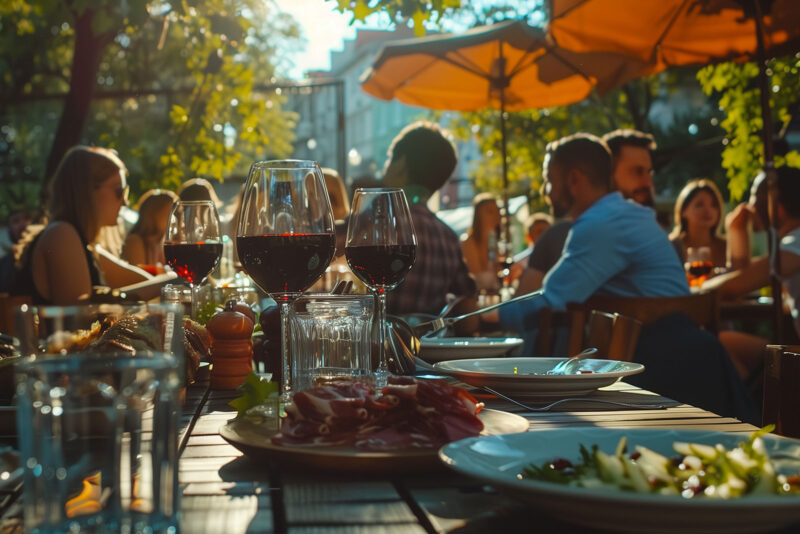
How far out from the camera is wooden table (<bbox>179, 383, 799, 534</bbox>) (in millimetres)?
851

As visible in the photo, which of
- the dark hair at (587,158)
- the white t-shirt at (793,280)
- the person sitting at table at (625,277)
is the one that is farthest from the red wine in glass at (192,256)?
the white t-shirt at (793,280)

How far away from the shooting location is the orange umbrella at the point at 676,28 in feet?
19.4

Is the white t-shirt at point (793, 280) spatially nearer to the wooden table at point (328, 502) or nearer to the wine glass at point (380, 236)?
the wine glass at point (380, 236)

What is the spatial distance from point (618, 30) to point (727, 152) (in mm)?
2335

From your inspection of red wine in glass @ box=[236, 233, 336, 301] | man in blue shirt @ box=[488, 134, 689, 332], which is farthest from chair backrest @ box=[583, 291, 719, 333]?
red wine in glass @ box=[236, 233, 336, 301]

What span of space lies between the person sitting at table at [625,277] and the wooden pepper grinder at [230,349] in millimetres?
1021

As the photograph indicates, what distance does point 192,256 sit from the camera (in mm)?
2252

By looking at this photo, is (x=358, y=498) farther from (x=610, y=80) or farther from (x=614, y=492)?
(x=610, y=80)

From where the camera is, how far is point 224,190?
17.2 m

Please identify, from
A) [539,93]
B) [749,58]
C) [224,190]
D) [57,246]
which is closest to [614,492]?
[57,246]

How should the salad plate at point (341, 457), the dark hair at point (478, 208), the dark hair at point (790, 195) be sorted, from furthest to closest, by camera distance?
the dark hair at point (478, 208) < the dark hair at point (790, 195) < the salad plate at point (341, 457)

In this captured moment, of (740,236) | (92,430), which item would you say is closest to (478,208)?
(740,236)

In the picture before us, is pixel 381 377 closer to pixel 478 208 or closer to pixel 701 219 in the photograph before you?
pixel 701 219

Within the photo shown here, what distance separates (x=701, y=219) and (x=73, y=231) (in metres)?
5.19
